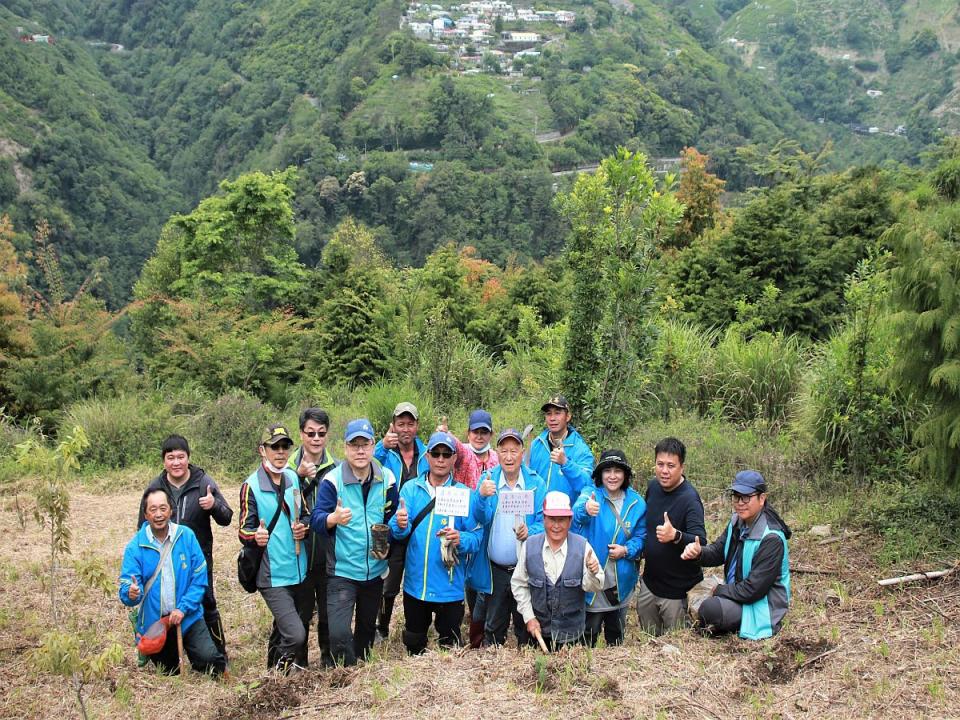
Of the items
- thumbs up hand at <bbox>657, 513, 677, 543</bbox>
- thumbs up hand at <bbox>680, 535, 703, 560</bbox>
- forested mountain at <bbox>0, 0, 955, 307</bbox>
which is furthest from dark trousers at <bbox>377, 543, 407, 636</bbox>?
forested mountain at <bbox>0, 0, 955, 307</bbox>

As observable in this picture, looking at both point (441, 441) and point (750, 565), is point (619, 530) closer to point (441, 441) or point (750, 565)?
point (750, 565)

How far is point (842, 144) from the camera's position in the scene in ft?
291

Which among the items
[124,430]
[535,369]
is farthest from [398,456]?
[124,430]

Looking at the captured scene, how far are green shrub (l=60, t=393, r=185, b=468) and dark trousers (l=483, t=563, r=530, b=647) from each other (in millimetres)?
7313

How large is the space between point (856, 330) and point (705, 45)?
110258 millimetres

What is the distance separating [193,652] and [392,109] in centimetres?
7785

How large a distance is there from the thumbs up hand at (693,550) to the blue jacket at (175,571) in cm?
A: 283

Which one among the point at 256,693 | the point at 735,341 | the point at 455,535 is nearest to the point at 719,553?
the point at 455,535

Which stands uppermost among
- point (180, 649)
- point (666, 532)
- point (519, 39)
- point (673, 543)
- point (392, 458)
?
point (519, 39)

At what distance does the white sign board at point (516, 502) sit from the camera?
201 inches

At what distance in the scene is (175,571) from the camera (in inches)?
196

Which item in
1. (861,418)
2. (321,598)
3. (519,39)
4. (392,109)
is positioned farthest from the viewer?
(519,39)

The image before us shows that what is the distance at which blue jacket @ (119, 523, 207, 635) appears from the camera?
16.0ft

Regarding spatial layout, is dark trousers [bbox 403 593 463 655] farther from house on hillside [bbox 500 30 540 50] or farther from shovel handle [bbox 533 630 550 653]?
house on hillside [bbox 500 30 540 50]
